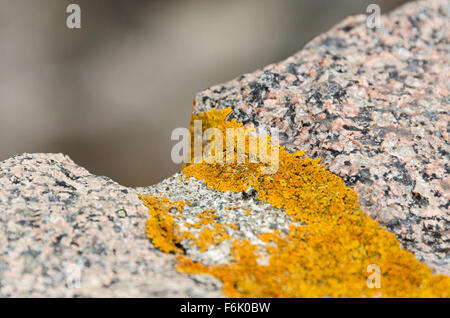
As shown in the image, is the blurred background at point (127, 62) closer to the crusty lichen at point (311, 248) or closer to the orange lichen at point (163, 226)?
the orange lichen at point (163, 226)

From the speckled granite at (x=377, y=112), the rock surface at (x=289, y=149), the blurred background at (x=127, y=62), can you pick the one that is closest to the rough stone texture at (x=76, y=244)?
the rock surface at (x=289, y=149)

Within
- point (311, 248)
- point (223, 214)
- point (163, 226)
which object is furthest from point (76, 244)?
point (311, 248)

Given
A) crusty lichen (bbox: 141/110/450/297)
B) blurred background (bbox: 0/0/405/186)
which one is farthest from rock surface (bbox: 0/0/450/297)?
blurred background (bbox: 0/0/405/186)

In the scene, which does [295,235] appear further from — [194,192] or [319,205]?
[194,192]

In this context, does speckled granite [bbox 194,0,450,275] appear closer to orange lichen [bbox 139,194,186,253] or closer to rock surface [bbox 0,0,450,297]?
rock surface [bbox 0,0,450,297]
